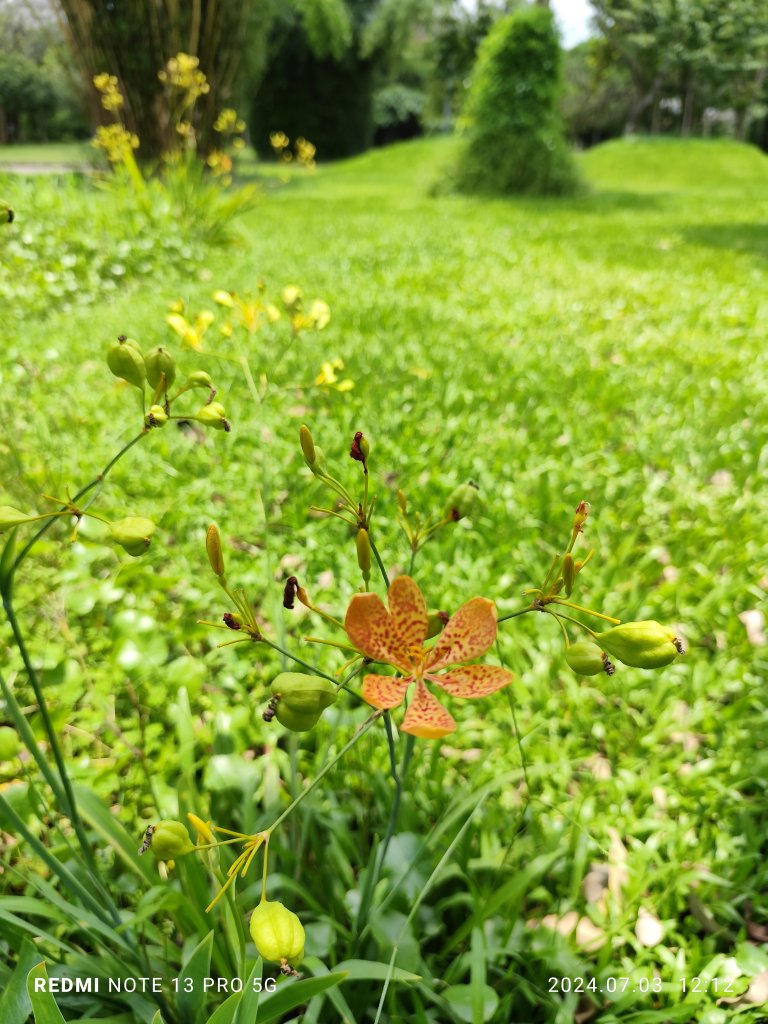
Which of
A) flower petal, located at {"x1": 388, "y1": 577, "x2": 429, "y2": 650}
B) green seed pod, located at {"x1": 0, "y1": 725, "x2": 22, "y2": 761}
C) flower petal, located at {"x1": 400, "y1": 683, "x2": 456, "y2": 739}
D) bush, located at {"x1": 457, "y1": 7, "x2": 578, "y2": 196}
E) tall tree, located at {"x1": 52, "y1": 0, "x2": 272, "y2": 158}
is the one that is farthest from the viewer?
bush, located at {"x1": 457, "y1": 7, "x2": 578, "y2": 196}

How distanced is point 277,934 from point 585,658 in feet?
0.94

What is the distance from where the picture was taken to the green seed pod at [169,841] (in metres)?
0.46

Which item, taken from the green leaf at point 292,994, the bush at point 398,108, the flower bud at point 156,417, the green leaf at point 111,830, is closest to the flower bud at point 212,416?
the flower bud at point 156,417

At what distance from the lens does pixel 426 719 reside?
45 centimetres

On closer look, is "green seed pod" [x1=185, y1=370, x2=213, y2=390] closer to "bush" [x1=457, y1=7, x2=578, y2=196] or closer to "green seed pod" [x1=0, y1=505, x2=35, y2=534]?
"green seed pod" [x1=0, y1=505, x2=35, y2=534]

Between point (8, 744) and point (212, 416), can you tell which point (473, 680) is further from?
point (8, 744)

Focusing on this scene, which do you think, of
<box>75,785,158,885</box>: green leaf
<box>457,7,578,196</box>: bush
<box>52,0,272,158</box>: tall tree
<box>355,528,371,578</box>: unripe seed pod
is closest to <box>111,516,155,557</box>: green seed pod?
<box>355,528,371,578</box>: unripe seed pod

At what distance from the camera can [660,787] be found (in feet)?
3.93

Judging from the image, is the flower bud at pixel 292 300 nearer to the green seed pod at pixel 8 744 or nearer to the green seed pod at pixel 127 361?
the green seed pod at pixel 127 361

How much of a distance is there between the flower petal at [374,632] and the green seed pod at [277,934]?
0.18 meters

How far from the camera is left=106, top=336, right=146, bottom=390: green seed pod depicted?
56 centimetres

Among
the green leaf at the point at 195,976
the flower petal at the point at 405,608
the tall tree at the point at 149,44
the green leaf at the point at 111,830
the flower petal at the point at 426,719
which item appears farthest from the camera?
the tall tree at the point at 149,44

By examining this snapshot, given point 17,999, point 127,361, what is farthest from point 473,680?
point 17,999

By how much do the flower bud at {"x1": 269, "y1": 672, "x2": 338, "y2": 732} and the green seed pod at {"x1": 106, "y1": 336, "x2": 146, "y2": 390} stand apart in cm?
31
